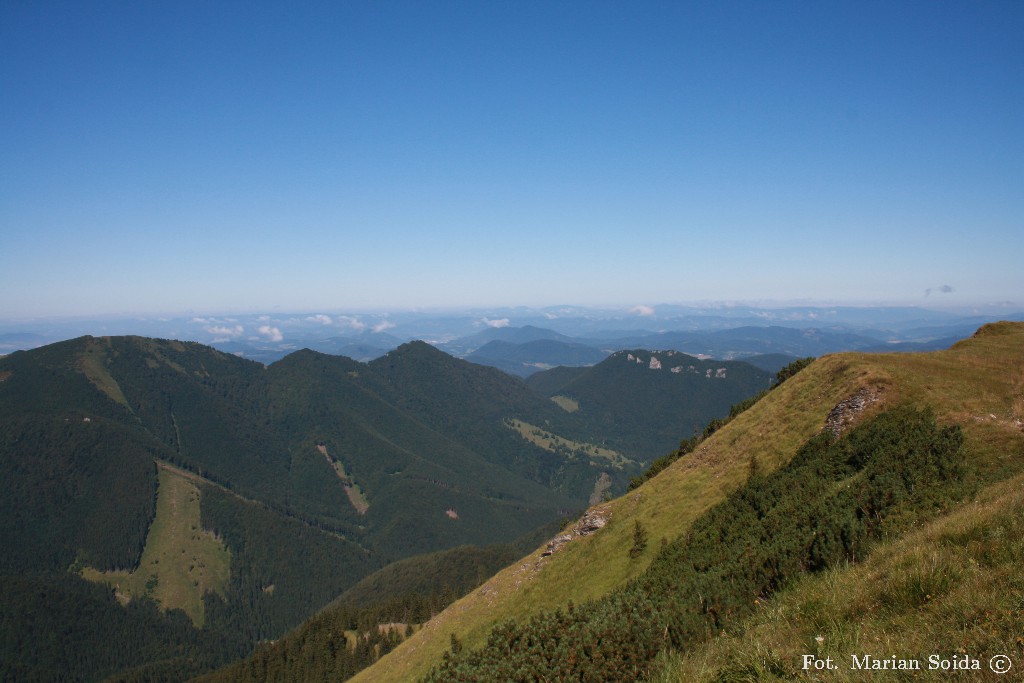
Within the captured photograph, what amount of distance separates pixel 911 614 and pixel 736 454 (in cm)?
4249

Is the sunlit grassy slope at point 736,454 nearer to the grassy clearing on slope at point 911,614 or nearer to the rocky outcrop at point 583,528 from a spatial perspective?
the rocky outcrop at point 583,528

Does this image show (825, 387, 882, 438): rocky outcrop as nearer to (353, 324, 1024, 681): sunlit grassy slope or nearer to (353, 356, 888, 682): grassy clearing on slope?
(353, 324, 1024, 681): sunlit grassy slope

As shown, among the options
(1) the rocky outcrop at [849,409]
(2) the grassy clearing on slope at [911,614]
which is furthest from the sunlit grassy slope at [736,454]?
(2) the grassy clearing on slope at [911,614]

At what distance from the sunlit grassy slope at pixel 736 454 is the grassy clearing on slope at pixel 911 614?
23.5m

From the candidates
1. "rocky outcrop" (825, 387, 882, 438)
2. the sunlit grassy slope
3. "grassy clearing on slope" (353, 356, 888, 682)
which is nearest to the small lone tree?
"grassy clearing on slope" (353, 356, 888, 682)

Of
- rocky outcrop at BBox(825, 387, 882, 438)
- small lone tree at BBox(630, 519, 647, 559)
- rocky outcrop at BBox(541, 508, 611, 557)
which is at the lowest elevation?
rocky outcrop at BBox(541, 508, 611, 557)

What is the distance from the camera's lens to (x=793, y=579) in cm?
2156

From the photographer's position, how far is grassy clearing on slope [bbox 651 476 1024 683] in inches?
353

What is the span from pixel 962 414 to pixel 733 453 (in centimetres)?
1999

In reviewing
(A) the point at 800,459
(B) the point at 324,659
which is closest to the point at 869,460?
(A) the point at 800,459

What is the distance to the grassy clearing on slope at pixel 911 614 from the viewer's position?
29.4 feet

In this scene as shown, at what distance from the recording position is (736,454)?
50219 mm

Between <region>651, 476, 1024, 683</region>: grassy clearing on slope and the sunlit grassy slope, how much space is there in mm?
23490

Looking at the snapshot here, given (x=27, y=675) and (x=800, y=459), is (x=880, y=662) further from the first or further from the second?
(x=27, y=675)
